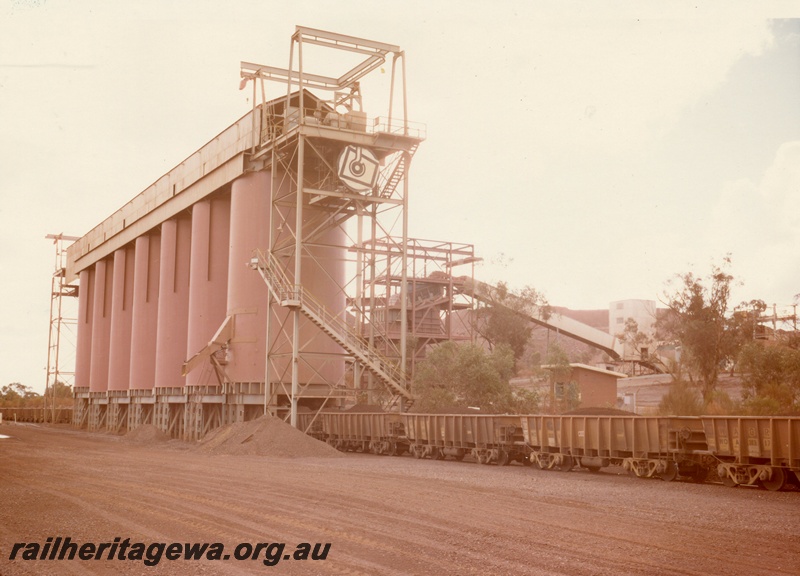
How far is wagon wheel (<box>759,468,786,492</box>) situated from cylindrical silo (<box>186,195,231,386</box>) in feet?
93.7

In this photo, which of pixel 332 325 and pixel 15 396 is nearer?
pixel 332 325

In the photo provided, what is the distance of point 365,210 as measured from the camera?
35688mm

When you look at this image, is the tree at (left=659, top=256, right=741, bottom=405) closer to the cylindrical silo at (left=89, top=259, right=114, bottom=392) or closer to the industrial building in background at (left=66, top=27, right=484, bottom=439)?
the industrial building in background at (left=66, top=27, right=484, bottom=439)

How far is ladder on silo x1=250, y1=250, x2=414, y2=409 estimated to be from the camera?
3186 cm

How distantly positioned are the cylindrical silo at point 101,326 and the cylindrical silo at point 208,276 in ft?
72.2

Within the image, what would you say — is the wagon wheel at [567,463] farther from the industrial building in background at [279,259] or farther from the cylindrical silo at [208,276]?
the cylindrical silo at [208,276]

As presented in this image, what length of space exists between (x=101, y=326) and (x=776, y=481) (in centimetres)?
5522

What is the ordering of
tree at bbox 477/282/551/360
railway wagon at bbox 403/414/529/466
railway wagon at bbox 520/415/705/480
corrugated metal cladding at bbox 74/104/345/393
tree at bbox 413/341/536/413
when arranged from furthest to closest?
tree at bbox 477/282/551/360
corrugated metal cladding at bbox 74/104/345/393
tree at bbox 413/341/536/413
railway wagon at bbox 403/414/529/466
railway wagon at bbox 520/415/705/480

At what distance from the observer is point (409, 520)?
12.9 m

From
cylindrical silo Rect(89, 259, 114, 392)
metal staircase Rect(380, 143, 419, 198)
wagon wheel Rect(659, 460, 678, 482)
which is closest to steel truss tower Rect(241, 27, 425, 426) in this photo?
metal staircase Rect(380, 143, 419, 198)

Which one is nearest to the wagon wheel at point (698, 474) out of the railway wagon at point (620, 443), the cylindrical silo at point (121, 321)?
the railway wagon at point (620, 443)

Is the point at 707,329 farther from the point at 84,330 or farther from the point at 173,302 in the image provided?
the point at 84,330

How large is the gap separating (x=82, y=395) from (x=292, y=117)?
134 feet

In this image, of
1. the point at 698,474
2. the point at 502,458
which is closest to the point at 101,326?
the point at 502,458
